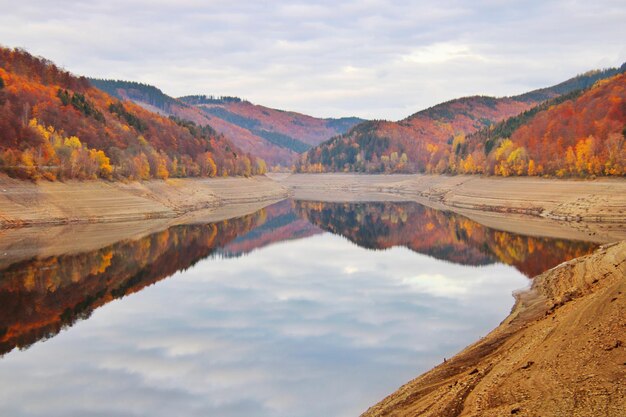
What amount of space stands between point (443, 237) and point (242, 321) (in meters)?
32.6

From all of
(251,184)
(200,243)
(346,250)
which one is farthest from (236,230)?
(251,184)

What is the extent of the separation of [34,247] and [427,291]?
90.1 feet

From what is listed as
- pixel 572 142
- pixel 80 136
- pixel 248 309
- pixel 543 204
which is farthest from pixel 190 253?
pixel 572 142

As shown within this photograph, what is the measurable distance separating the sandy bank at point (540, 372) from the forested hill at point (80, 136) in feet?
169

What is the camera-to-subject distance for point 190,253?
4547 cm

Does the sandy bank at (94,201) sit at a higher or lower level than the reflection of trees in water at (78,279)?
higher

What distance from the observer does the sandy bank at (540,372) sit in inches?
480

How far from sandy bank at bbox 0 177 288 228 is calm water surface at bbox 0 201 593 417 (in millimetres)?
12936

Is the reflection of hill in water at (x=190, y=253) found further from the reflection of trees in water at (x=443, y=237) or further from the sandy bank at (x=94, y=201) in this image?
the sandy bank at (x=94, y=201)

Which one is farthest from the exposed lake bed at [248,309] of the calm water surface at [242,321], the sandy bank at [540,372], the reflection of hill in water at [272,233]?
the sandy bank at [540,372]

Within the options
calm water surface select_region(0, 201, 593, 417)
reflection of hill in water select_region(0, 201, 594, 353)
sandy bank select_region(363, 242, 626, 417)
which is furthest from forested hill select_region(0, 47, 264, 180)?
sandy bank select_region(363, 242, 626, 417)

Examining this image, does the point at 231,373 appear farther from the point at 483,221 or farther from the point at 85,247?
the point at 483,221

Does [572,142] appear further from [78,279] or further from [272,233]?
[78,279]

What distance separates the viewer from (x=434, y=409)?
13516mm
